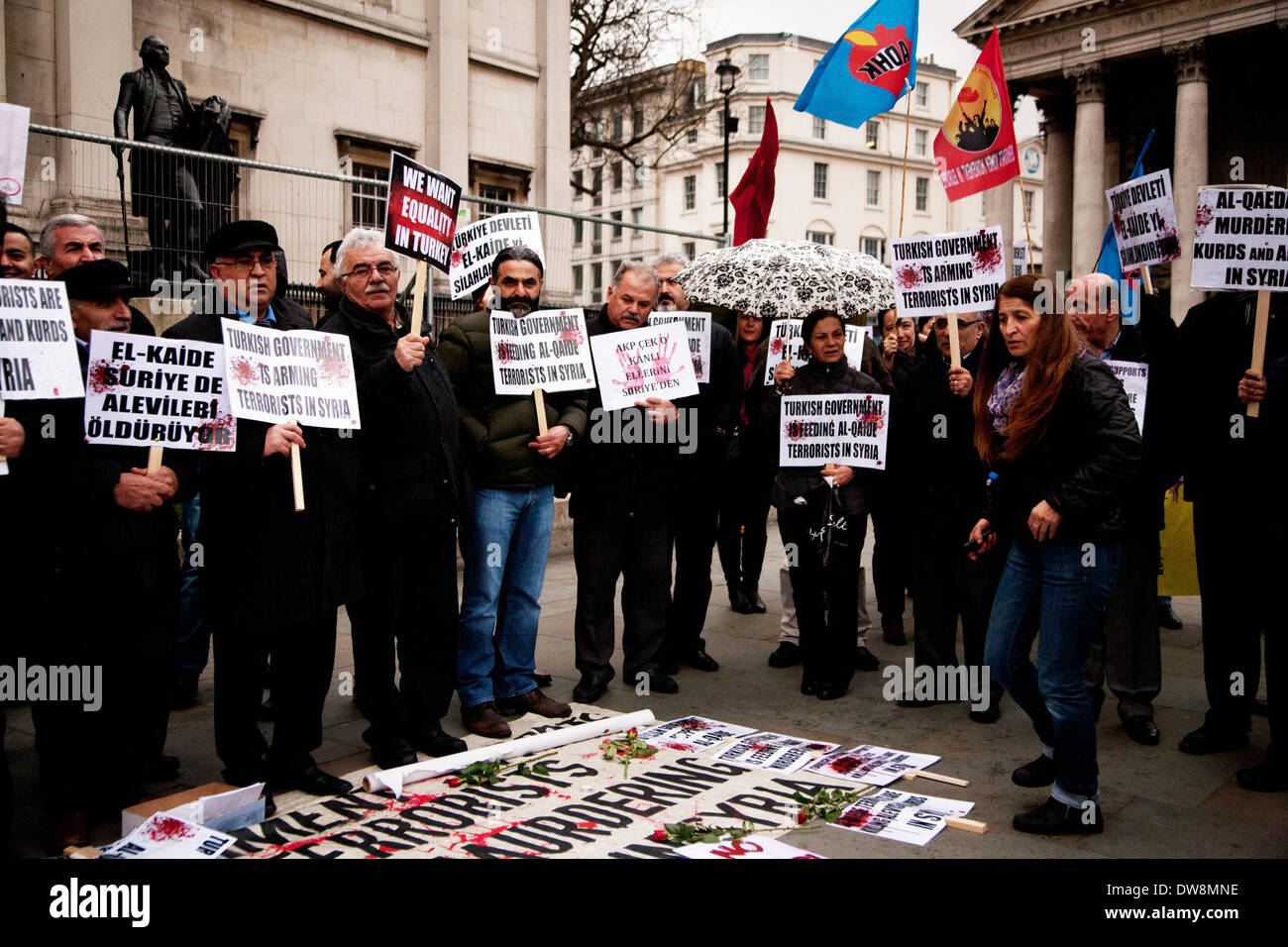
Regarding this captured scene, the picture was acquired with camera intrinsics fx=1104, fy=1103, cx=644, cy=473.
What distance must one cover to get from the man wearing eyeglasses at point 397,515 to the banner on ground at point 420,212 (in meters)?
0.15

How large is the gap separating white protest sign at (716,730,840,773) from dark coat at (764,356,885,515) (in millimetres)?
1532

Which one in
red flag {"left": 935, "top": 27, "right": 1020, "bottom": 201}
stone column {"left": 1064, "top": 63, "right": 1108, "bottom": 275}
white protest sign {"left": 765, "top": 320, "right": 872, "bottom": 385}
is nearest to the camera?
red flag {"left": 935, "top": 27, "right": 1020, "bottom": 201}

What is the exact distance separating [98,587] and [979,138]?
5.58 meters

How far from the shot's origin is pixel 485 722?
5.52 metres

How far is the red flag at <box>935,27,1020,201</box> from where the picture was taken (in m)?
6.86

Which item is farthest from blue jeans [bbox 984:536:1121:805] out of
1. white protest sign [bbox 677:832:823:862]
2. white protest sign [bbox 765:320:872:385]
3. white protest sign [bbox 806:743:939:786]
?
white protest sign [bbox 765:320:872:385]

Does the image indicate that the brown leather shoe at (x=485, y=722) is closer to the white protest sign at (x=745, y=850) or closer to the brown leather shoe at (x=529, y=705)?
the brown leather shoe at (x=529, y=705)

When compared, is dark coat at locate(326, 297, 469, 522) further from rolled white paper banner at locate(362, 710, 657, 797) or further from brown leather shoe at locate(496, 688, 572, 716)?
brown leather shoe at locate(496, 688, 572, 716)

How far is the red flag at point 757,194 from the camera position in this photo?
991 cm

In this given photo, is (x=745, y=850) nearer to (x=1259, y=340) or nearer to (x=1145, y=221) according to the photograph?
(x=1259, y=340)

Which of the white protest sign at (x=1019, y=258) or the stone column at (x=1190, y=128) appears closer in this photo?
the white protest sign at (x=1019, y=258)

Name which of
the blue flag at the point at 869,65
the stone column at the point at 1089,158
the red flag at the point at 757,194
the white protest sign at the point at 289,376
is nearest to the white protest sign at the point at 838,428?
the blue flag at the point at 869,65

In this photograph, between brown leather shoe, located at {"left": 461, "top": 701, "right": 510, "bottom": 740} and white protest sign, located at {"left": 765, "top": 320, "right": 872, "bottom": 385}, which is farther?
white protest sign, located at {"left": 765, "top": 320, "right": 872, "bottom": 385}
